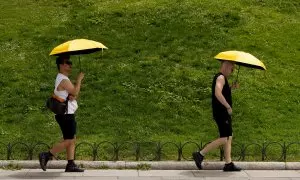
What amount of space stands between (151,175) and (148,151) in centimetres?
131

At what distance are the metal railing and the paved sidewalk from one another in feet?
1.83

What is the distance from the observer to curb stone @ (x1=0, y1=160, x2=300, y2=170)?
8.05 metres

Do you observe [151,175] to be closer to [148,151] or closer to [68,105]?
[148,151]

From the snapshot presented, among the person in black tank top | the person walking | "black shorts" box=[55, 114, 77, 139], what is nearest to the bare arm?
the person in black tank top

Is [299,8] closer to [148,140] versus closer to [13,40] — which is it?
[13,40]

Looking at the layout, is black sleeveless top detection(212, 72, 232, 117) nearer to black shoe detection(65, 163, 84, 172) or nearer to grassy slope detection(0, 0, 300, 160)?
grassy slope detection(0, 0, 300, 160)

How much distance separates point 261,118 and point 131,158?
3790 millimetres

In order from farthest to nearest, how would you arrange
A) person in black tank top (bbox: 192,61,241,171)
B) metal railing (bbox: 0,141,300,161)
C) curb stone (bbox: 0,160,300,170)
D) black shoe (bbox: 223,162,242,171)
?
1. metal railing (bbox: 0,141,300,161)
2. curb stone (bbox: 0,160,300,170)
3. black shoe (bbox: 223,162,242,171)
4. person in black tank top (bbox: 192,61,241,171)

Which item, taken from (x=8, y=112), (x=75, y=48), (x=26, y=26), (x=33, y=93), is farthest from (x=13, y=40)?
(x=75, y=48)

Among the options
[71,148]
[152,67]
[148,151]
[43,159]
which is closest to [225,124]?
[148,151]

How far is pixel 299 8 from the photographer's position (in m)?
19.9

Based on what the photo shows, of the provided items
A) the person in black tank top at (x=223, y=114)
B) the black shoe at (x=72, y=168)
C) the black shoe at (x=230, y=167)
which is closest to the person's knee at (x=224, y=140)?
the person in black tank top at (x=223, y=114)

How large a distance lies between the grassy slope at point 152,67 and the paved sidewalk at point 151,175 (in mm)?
1929

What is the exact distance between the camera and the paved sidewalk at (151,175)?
7.48 m
